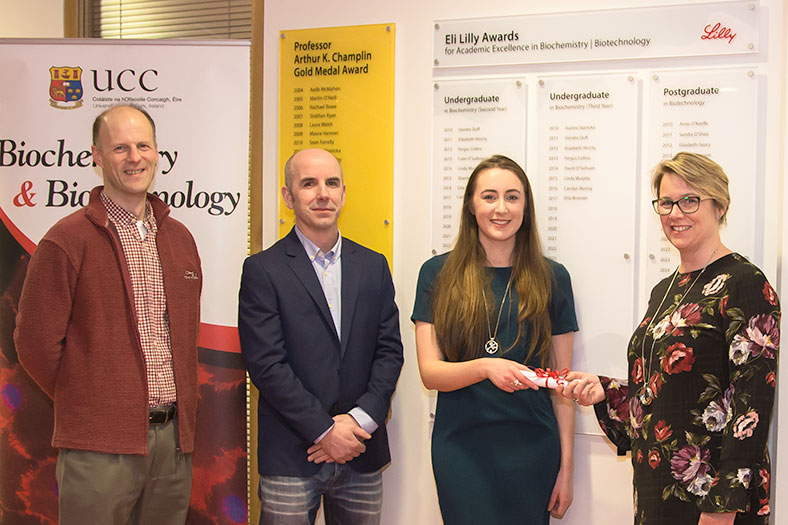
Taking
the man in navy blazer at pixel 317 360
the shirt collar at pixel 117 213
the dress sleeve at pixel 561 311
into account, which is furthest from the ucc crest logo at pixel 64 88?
the dress sleeve at pixel 561 311

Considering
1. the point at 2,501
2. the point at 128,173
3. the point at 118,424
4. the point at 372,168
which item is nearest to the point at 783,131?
the point at 372,168

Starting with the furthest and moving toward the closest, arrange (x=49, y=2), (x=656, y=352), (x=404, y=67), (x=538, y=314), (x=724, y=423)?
(x=49, y=2), (x=404, y=67), (x=538, y=314), (x=656, y=352), (x=724, y=423)

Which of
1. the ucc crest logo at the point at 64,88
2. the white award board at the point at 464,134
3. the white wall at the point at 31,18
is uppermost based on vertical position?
the white wall at the point at 31,18

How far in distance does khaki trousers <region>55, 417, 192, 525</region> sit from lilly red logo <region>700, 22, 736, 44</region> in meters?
2.34

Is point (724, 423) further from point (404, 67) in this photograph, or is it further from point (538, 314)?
point (404, 67)

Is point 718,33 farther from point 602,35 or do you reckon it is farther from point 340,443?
point 340,443

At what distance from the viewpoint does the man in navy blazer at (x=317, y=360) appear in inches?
90.9

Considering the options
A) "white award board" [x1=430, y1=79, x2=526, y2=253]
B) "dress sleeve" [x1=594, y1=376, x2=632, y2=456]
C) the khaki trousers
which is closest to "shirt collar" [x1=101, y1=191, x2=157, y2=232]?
the khaki trousers

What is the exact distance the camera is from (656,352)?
6.53 ft

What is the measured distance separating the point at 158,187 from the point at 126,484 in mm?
1254

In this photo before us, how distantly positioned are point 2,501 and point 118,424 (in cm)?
121

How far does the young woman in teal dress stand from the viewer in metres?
2.34

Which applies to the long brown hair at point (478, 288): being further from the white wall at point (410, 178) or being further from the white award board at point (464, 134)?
the white wall at point (410, 178)

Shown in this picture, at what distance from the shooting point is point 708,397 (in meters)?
1.86
